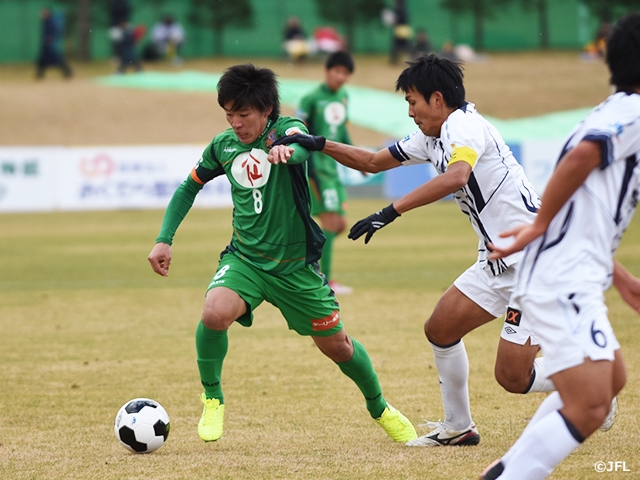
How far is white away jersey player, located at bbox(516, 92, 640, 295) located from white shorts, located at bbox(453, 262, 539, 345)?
133 cm

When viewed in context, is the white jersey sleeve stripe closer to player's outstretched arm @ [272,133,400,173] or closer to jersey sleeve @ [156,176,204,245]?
player's outstretched arm @ [272,133,400,173]

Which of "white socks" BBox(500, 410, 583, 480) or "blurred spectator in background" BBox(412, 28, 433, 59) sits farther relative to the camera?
"blurred spectator in background" BBox(412, 28, 433, 59)

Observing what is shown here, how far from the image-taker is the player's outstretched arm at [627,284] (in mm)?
3711

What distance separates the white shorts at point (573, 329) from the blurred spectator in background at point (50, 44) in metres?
34.4

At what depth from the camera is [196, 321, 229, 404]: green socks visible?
16.1 feet

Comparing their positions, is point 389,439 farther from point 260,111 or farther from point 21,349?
point 21,349

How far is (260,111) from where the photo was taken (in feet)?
16.2

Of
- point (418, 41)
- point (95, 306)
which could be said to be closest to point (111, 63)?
point (418, 41)

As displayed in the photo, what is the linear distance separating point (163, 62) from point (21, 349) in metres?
33.5

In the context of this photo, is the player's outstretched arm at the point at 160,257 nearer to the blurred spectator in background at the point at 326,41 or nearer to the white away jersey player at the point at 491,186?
the white away jersey player at the point at 491,186

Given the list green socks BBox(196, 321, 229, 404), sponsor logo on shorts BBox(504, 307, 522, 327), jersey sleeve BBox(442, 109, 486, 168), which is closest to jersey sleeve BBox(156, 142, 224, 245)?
green socks BBox(196, 321, 229, 404)

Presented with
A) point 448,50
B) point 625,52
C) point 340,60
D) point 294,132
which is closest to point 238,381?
point 294,132

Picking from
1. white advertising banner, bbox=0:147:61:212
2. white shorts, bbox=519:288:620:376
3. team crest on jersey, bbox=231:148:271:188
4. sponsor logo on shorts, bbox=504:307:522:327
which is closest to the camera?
white shorts, bbox=519:288:620:376

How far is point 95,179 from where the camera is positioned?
21.6 metres
